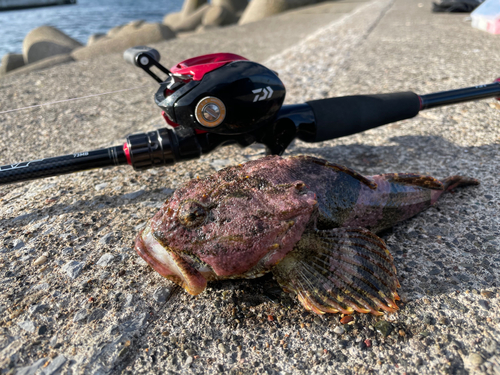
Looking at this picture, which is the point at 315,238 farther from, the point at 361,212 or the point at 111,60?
the point at 111,60

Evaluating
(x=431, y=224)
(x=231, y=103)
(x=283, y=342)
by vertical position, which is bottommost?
(x=431, y=224)

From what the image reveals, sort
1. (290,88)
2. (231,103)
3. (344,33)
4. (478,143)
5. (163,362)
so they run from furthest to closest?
(344,33) → (290,88) → (478,143) → (231,103) → (163,362)

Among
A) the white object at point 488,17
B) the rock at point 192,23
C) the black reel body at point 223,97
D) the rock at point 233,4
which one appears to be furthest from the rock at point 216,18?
the black reel body at point 223,97

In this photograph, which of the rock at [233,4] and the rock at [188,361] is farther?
the rock at [233,4]

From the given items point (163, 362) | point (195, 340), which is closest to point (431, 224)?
point (195, 340)

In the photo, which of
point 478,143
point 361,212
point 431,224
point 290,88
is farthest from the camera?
point 290,88

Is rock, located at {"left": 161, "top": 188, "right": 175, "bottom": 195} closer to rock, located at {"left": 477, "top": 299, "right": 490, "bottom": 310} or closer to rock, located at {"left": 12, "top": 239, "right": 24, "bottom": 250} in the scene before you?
rock, located at {"left": 12, "top": 239, "right": 24, "bottom": 250}

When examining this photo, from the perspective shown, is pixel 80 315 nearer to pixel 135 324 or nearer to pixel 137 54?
pixel 135 324

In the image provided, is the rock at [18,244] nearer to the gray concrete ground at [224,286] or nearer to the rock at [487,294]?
the gray concrete ground at [224,286]
